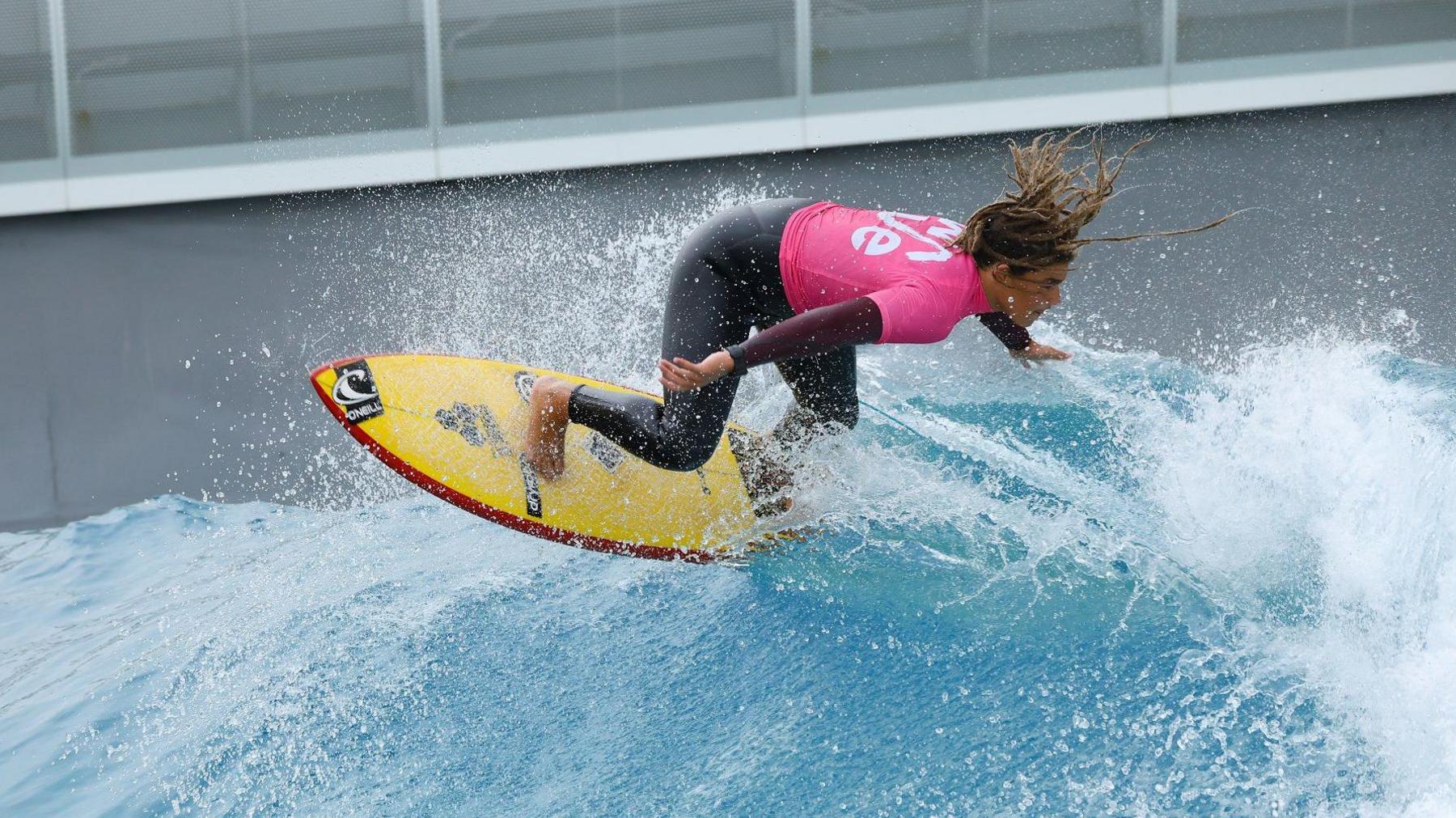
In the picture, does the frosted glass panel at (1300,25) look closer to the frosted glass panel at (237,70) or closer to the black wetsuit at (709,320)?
the black wetsuit at (709,320)

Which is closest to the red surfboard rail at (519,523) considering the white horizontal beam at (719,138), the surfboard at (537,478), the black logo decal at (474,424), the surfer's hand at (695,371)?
the surfboard at (537,478)

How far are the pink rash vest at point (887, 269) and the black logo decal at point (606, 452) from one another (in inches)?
36.2

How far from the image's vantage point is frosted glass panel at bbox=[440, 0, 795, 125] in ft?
22.2

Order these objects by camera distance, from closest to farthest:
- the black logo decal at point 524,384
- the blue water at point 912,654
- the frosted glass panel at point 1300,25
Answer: the blue water at point 912,654 < the black logo decal at point 524,384 < the frosted glass panel at point 1300,25

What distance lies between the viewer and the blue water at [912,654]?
9.38 feet

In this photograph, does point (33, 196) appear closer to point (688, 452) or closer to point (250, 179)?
point (250, 179)

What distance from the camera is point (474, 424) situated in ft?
13.4

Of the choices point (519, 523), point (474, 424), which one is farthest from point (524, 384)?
point (519, 523)

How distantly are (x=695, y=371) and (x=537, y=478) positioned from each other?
3.53 feet

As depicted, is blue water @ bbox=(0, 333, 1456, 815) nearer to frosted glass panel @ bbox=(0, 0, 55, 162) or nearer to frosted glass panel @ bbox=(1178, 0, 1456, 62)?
frosted glass panel @ bbox=(1178, 0, 1456, 62)

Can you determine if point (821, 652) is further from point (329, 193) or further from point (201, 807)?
point (329, 193)

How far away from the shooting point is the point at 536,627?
3912 millimetres

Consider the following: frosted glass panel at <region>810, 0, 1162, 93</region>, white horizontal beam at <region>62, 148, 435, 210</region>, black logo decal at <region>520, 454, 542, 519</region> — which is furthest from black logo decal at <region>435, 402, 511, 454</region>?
frosted glass panel at <region>810, 0, 1162, 93</region>

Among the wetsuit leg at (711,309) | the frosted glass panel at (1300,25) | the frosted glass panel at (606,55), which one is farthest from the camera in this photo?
the frosted glass panel at (606,55)
